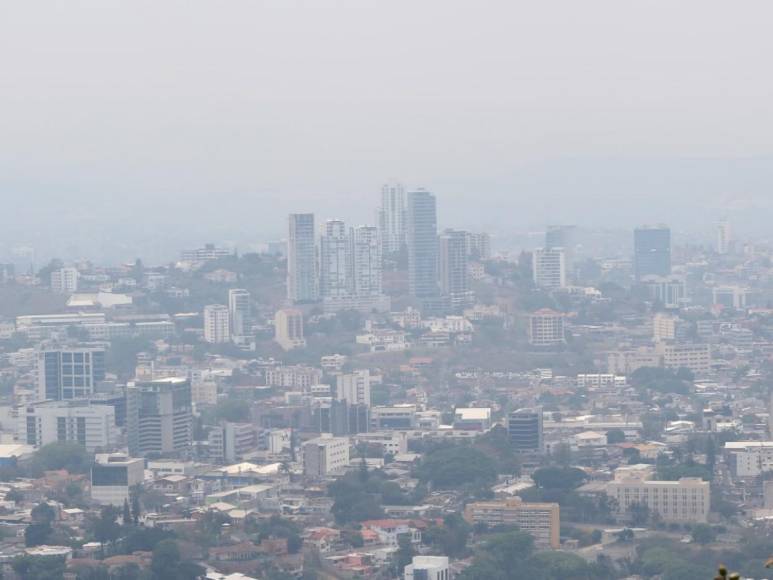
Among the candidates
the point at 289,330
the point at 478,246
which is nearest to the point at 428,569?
the point at 289,330

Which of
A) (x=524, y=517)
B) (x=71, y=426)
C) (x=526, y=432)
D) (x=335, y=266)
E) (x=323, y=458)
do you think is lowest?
(x=524, y=517)

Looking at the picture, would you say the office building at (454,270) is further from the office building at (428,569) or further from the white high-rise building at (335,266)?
the office building at (428,569)

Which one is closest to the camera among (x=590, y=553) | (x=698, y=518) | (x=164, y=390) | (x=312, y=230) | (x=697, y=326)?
(x=590, y=553)

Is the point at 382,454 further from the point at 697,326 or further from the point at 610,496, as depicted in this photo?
the point at 697,326

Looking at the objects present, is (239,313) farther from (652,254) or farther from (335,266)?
(652,254)

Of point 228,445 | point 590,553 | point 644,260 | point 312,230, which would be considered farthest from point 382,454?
point 644,260

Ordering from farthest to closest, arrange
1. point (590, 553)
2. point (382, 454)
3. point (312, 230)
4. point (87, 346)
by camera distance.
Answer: point (312, 230) → point (87, 346) → point (382, 454) → point (590, 553)

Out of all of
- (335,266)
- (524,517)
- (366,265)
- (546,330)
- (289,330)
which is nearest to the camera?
(524,517)
